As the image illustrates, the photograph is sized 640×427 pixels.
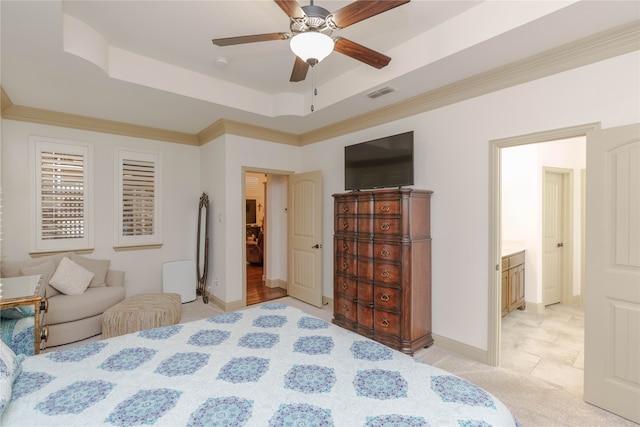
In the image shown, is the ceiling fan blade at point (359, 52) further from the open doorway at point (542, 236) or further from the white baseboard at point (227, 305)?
the white baseboard at point (227, 305)

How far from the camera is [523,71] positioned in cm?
260

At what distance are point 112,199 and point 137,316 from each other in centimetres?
218

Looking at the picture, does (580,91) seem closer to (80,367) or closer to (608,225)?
(608,225)

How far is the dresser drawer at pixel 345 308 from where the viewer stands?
11.3 ft

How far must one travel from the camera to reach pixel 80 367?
142cm

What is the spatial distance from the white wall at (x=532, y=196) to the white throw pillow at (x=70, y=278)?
5.58 m

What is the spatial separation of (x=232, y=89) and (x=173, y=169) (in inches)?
75.2

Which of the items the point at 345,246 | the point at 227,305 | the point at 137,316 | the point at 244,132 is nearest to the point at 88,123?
the point at 244,132

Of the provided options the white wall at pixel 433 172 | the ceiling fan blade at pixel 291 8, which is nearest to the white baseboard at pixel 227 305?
the white wall at pixel 433 172

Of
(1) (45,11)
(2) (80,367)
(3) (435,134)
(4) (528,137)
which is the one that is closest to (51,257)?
(1) (45,11)

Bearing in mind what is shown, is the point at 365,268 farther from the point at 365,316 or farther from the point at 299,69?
the point at 299,69

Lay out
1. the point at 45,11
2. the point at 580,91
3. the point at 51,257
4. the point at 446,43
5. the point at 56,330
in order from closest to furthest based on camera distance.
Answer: the point at 45,11, the point at 580,91, the point at 446,43, the point at 56,330, the point at 51,257

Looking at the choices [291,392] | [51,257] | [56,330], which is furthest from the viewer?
[51,257]

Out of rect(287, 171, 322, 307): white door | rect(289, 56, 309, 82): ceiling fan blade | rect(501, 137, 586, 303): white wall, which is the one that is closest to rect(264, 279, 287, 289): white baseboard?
rect(287, 171, 322, 307): white door
